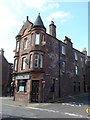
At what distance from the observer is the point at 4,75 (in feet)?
165

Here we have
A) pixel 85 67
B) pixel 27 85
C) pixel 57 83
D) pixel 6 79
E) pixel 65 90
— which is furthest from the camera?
pixel 6 79

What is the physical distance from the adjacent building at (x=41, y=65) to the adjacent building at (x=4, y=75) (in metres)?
16.3

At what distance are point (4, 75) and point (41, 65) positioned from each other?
2346cm

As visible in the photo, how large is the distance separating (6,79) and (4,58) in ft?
17.7

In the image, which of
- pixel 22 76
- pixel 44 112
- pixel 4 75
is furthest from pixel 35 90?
pixel 4 75

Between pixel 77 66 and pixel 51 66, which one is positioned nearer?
pixel 51 66

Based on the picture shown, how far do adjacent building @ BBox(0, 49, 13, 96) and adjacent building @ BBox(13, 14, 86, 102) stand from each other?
16337 mm

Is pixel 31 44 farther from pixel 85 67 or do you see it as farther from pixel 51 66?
pixel 85 67

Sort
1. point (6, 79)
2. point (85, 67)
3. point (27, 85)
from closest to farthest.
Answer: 1. point (27, 85)
2. point (85, 67)
3. point (6, 79)

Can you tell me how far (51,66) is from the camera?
1225 inches

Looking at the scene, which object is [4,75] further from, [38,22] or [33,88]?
[38,22]

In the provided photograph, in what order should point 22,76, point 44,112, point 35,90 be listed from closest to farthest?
point 44,112 → point 35,90 → point 22,76

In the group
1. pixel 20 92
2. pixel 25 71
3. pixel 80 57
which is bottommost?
pixel 20 92

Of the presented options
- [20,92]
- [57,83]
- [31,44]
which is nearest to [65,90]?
[57,83]
